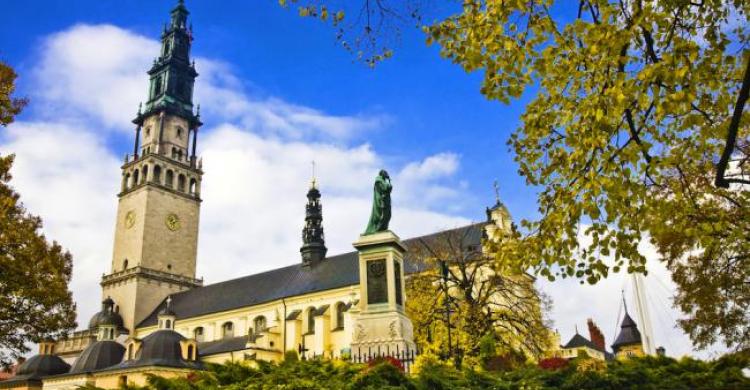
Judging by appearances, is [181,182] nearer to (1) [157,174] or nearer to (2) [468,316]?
(1) [157,174]

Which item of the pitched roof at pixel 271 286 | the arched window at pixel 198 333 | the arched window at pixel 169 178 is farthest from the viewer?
the arched window at pixel 169 178

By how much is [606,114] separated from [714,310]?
46.0 feet

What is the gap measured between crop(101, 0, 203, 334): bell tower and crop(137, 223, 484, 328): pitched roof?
2.98 metres

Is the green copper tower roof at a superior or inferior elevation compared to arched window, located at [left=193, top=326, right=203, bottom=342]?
superior

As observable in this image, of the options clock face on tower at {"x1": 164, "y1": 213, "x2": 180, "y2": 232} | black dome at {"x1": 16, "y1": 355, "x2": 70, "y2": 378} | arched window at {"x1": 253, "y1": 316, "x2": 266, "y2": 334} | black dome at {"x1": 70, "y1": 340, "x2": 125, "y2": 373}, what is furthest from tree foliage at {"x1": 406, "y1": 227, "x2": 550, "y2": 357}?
clock face on tower at {"x1": 164, "y1": 213, "x2": 180, "y2": 232}

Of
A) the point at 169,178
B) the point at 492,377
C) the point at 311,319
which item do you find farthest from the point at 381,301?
the point at 169,178

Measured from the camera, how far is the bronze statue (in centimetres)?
1794

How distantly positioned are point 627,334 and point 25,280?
63.0m

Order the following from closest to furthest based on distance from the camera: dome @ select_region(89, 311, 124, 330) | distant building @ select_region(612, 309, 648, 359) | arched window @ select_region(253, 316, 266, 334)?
arched window @ select_region(253, 316, 266, 334)
dome @ select_region(89, 311, 124, 330)
distant building @ select_region(612, 309, 648, 359)

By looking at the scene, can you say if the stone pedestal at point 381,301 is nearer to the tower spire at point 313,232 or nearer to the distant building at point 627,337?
the tower spire at point 313,232

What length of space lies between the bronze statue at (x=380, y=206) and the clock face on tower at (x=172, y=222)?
5563 centimetres

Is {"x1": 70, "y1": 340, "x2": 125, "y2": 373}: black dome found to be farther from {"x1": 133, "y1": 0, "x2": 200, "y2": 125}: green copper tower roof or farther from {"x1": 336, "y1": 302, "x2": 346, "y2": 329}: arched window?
{"x1": 133, "y1": 0, "x2": 200, "y2": 125}: green copper tower roof

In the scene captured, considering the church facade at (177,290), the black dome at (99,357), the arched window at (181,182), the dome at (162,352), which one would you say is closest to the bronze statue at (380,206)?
the church facade at (177,290)

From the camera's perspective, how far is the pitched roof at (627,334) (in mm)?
66312
